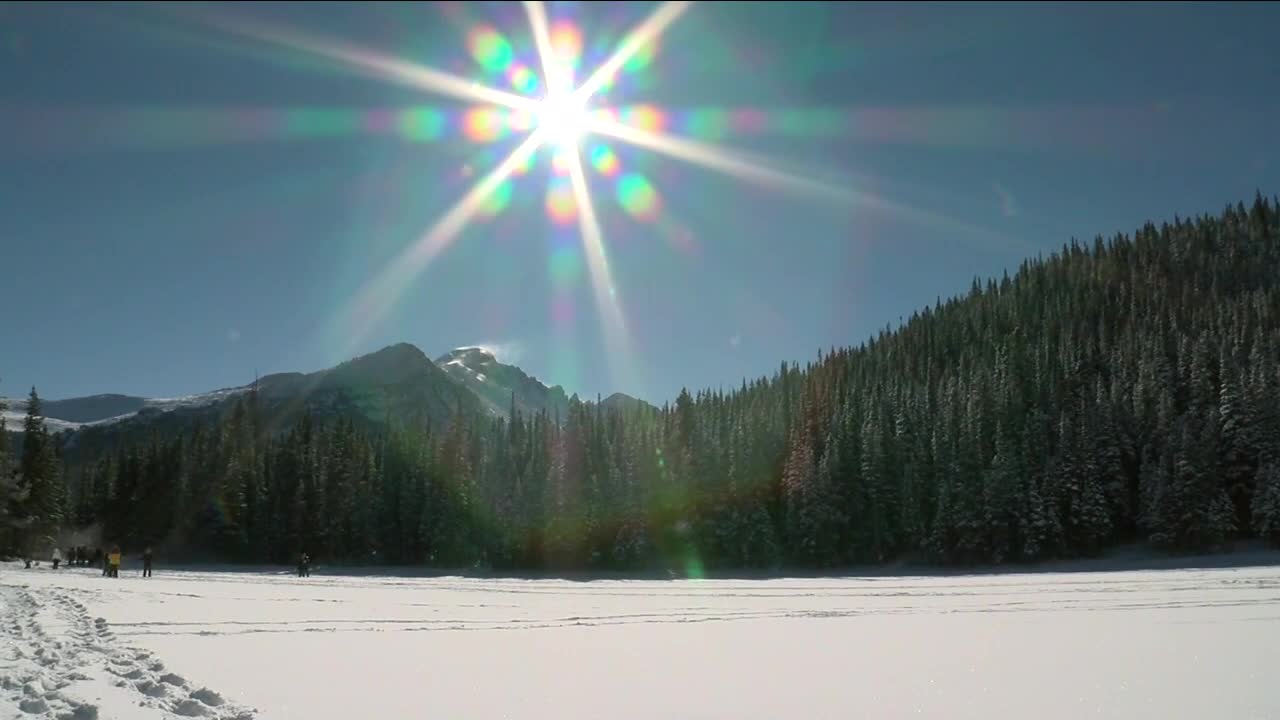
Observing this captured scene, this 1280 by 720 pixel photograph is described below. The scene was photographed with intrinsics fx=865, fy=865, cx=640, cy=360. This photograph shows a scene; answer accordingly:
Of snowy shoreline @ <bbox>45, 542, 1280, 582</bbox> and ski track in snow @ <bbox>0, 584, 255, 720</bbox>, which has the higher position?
ski track in snow @ <bbox>0, 584, 255, 720</bbox>

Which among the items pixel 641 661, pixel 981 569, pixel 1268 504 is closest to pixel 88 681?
pixel 641 661

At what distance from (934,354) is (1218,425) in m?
55.6

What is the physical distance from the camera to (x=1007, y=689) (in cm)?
1156

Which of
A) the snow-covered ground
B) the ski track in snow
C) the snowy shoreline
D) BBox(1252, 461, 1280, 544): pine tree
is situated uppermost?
BBox(1252, 461, 1280, 544): pine tree

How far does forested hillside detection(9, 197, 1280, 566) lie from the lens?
71000mm

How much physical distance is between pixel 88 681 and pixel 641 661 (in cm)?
793

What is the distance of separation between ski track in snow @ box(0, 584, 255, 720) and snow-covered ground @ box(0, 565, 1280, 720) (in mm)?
48

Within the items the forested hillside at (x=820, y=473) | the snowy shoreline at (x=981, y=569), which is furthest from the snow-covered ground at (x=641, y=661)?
the forested hillside at (x=820, y=473)

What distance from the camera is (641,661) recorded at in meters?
14.3

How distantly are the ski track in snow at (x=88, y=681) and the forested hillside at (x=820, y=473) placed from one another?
63.5m

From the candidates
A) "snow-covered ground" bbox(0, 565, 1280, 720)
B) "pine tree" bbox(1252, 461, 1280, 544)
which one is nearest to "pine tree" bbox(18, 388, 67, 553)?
"snow-covered ground" bbox(0, 565, 1280, 720)

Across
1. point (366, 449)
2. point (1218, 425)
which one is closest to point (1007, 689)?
point (1218, 425)

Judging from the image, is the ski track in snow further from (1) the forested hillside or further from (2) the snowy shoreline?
(1) the forested hillside

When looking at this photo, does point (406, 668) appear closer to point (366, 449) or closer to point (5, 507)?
point (5, 507)
